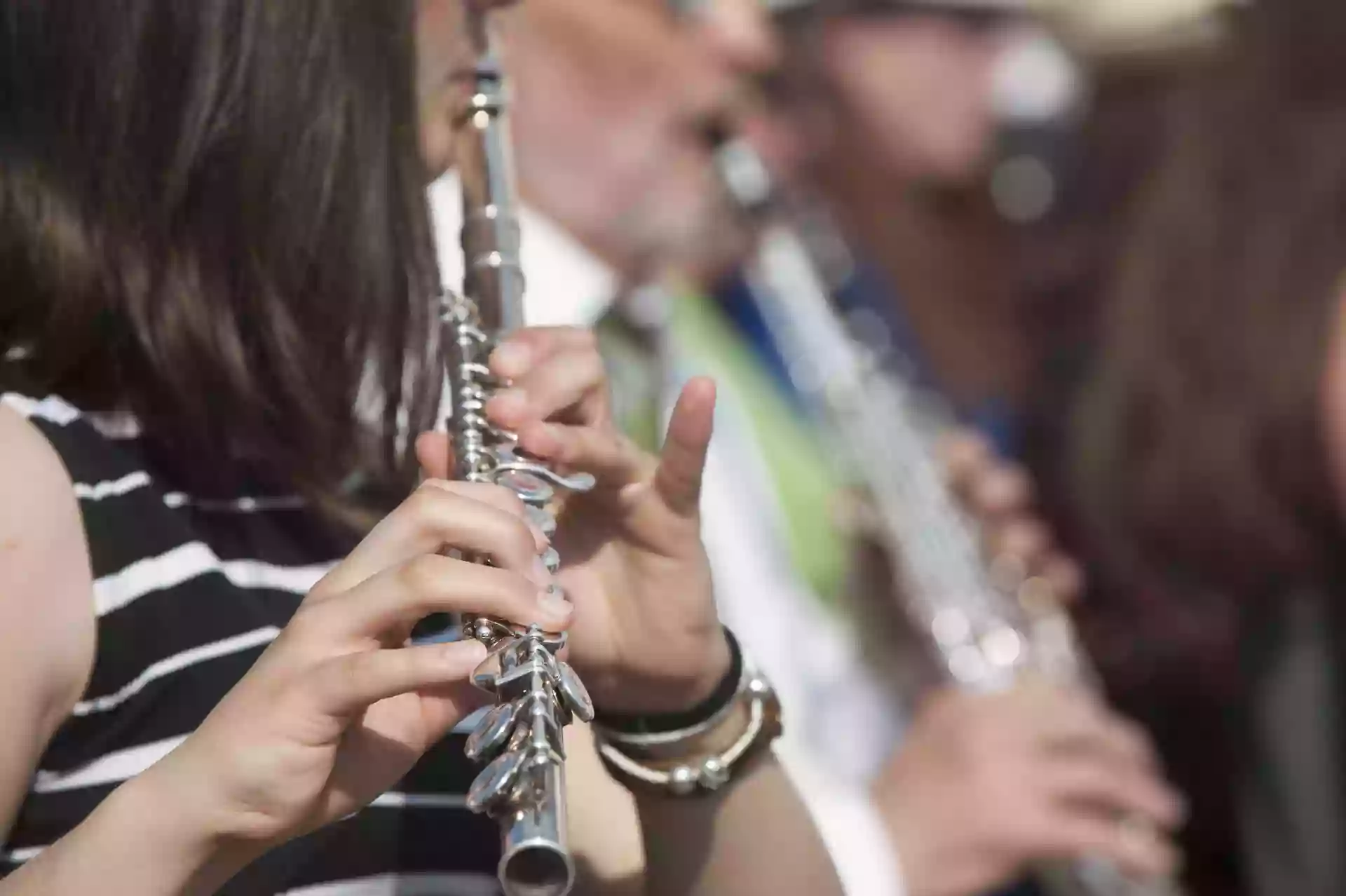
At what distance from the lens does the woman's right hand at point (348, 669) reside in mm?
463

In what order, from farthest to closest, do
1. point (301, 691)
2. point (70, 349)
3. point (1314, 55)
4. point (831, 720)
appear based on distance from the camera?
point (1314, 55) < point (831, 720) < point (70, 349) < point (301, 691)

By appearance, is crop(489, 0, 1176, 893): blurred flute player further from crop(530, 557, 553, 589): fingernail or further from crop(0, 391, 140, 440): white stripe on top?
crop(530, 557, 553, 589): fingernail

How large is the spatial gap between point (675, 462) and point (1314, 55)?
3.81ft

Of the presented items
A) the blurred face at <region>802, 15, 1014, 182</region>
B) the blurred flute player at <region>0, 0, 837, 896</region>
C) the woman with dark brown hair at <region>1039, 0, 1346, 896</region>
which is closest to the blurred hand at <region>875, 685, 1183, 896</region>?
the woman with dark brown hair at <region>1039, 0, 1346, 896</region>

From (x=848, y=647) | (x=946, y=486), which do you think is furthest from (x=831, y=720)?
(x=946, y=486)

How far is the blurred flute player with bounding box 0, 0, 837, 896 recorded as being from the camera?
55 cm

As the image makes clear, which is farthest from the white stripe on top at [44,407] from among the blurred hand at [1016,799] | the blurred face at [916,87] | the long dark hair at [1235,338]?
the blurred face at [916,87]

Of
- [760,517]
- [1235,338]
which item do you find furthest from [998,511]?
[1235,338]

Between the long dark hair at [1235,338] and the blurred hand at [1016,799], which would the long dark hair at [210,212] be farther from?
the long dark hair at [1235,338]

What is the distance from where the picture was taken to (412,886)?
616mm

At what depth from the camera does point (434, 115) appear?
71 cm

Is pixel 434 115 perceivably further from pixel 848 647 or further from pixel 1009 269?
pixel 1009 269

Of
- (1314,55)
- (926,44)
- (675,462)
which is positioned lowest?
(675,462)

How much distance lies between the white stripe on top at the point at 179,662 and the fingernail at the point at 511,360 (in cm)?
13
